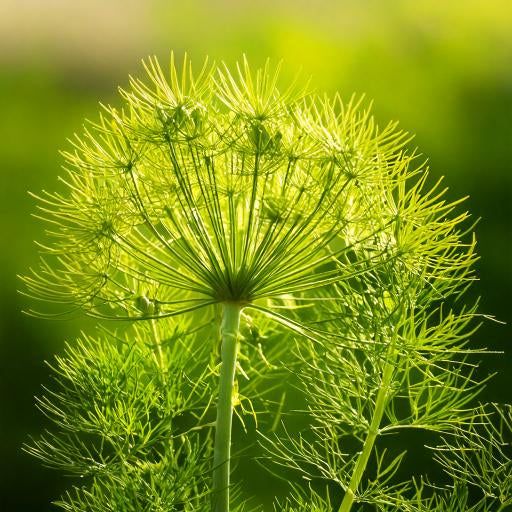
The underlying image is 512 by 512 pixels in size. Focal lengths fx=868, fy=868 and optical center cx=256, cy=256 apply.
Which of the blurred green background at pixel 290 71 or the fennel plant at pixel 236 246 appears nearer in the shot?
the fennel plant at pixel 236 246

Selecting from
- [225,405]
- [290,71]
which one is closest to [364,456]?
[225,405]

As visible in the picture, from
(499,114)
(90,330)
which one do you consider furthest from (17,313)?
(499,114)

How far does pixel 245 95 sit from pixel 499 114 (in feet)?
6.15

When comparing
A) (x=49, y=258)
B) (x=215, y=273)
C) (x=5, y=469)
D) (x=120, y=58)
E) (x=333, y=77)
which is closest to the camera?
(x=215, y=273)

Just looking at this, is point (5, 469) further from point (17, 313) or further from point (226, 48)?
point (226, 48)

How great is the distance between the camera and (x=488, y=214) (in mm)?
2137

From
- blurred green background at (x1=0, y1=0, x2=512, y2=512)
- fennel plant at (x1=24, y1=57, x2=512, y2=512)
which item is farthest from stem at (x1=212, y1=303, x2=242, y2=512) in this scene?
blurred green background at (x1=0, y1=0, x2=512, y2=512)

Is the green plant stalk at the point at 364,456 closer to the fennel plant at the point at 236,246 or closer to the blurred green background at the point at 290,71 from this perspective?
the fennel plant at the point at 236,246

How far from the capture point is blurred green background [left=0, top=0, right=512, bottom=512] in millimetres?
2309

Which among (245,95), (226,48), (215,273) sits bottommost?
(215,273)

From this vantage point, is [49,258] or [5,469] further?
[49,258]

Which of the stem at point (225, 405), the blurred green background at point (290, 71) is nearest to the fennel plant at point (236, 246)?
the stem at point (225, 405)

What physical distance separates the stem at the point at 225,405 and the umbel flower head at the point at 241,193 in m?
0.02

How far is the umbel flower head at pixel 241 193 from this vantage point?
0.66m
